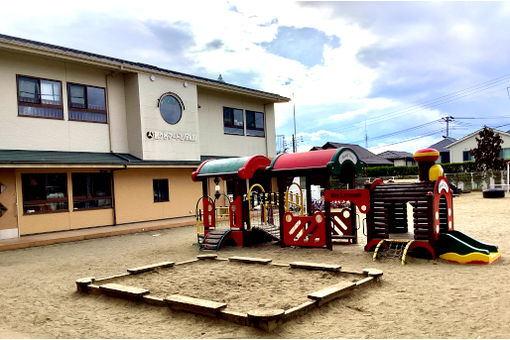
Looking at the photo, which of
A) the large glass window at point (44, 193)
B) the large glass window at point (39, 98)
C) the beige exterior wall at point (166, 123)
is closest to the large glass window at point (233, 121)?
the beige exterior wall at point (166, 123)

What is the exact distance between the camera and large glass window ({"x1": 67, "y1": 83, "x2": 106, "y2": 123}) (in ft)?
53.0

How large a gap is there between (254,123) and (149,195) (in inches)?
330

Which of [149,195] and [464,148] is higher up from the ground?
[464,148]

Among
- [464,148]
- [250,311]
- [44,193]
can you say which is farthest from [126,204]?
[464,148]

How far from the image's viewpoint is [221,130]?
72.9 feet

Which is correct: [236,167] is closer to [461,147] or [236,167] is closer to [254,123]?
[254,123]

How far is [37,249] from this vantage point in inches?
503

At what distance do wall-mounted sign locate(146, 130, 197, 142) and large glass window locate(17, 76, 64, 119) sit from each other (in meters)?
3.71

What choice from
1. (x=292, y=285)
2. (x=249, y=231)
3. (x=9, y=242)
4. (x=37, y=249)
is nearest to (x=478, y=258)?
(x=292, y=285)

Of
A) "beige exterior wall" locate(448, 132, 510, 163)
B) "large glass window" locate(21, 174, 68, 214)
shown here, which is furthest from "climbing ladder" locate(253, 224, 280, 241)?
"beige exterior wall" locate(448, 132, 510, 163)

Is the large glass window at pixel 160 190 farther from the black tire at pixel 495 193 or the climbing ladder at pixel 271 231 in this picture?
the black tire at pixel 495 193

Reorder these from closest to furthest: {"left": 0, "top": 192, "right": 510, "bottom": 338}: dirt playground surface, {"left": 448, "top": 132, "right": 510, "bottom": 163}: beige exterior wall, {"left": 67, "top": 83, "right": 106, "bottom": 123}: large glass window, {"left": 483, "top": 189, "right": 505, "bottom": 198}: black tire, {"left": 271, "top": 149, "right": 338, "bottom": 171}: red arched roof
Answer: {"left": 0, "top": 192, "right": 510, "bottom": 338}: dirt playground surface
{"left": 271, "top": 149, "right": 338, "bottom": 171}: red arched roof
{"left": 67, "top": 83, "right": 106, "bottom": 123}: large glass window
{"left": 483, "top": 189, "right": 505, "bottom": 198}: black tire
{"left": 448, "top": 132, "right": 510, "bottom": 163}: beige exterior wall

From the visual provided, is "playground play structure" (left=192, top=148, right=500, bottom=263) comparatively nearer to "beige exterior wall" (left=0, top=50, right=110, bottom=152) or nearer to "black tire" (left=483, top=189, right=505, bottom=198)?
"beige exterior wall" (left=0, top=50, right=110, bottom=152)

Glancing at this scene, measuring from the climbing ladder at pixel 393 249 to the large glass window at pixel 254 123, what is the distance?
1498 centimetres
